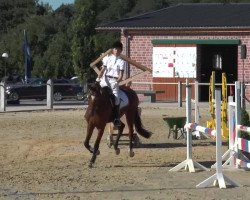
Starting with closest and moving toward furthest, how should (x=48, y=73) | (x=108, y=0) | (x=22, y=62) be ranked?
(x=48, y=73) → (x=22, y=62) → (x=108, y=0)

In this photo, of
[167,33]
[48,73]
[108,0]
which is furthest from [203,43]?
[108,0]

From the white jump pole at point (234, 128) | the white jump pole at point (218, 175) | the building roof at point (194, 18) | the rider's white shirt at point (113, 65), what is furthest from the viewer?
the building roof at point (194, 18)

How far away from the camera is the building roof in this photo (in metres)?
40.7

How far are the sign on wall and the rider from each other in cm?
2587

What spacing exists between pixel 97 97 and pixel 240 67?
87.5 feet

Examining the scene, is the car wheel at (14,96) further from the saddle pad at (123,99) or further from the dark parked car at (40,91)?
the saddle pad at (123,99)

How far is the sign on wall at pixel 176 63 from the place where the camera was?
4094 centimetres

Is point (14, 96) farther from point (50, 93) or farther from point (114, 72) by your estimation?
point (114, 72)

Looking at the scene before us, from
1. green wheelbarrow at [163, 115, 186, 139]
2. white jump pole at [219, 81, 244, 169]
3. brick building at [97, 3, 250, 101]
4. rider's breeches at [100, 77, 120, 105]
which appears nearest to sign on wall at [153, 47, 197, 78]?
brick building at [97, 3, 250, 101]

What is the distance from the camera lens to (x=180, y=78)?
40.9 m

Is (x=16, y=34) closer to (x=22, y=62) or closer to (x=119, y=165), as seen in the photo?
(x=22, y=62)

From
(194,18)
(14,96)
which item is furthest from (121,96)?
(194,18)

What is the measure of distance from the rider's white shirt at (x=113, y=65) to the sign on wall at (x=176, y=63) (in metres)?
25.9

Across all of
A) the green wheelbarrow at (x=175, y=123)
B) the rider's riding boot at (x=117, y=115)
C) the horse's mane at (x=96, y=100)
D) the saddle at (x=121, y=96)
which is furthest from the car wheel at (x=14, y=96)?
the horse's mane at (x=96, y=100)
